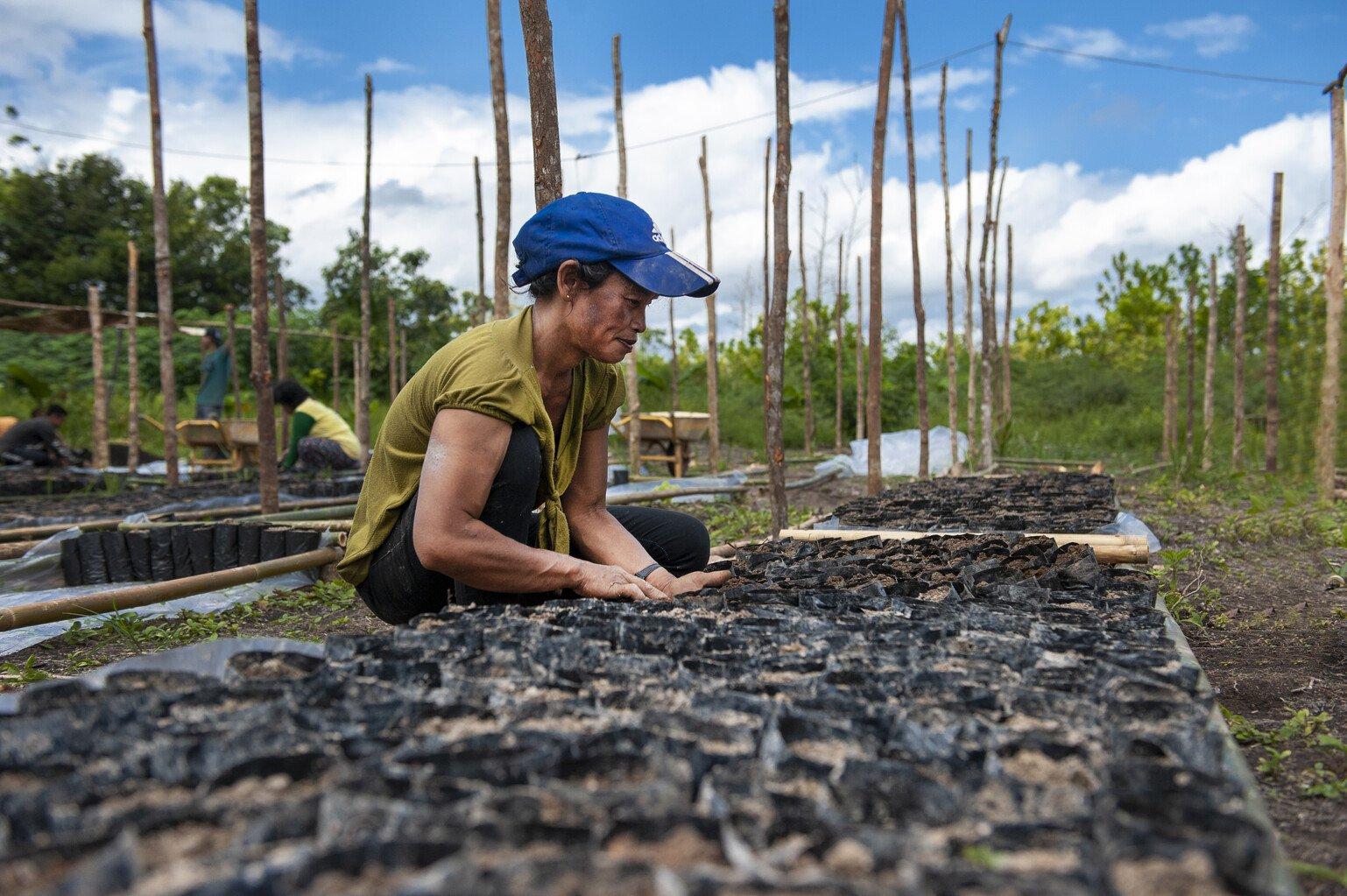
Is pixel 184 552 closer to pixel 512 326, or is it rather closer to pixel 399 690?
pixel 512 326

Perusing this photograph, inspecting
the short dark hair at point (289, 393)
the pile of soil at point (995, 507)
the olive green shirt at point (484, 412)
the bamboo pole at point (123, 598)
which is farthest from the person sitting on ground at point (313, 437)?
the olive green shirt at point (484, 412)

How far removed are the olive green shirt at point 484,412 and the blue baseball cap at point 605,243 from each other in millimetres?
163

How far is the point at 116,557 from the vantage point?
13.9ft

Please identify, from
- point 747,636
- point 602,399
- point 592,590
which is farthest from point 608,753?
point 602,399

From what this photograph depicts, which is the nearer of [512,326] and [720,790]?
[720,790]

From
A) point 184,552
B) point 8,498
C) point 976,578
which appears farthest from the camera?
point 8,498

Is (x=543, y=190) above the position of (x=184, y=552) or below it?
above

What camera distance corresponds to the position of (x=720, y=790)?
98cm

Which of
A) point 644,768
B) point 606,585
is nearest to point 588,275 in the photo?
point 606,585

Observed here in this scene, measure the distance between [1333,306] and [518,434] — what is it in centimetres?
672

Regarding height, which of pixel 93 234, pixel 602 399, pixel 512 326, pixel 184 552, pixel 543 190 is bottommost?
pixel 184 552

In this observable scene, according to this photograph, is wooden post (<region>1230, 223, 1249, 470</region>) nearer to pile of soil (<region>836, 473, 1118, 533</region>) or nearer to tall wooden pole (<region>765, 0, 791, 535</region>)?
pile of soil (<region>836, 473, 1118, 533</region>)

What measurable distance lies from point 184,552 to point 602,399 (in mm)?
2930

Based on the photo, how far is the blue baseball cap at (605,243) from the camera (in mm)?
1908
